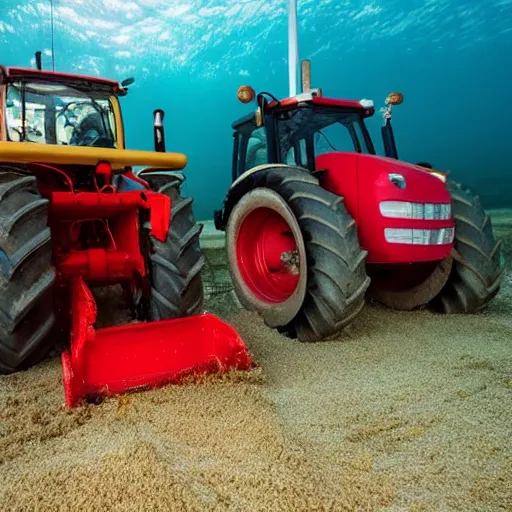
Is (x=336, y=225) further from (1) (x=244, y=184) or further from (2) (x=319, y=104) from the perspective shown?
(2) (x=319, y=104)

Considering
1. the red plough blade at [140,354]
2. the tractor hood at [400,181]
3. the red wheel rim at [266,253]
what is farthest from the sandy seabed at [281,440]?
the red wheel rim at [266,253]

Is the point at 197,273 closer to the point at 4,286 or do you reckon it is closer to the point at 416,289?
the point at 4,286

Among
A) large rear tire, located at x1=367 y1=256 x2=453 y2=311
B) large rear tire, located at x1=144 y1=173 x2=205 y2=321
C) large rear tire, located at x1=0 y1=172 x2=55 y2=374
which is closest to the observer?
large rear tire, located at x1=0 y1=172 x2=55 y2=374

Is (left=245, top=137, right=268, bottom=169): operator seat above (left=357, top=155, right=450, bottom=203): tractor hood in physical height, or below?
above

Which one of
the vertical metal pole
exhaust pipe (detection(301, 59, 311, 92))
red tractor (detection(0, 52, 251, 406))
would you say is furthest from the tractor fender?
the vertical metal pole

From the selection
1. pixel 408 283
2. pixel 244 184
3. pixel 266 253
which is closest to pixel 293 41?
pixel 244 184

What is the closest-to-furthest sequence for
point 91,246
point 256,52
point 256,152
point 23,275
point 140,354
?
point 140,354 < point 23,275 < point 91,246 < point 256,152 < point 256,52

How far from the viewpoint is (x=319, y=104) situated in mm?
3453

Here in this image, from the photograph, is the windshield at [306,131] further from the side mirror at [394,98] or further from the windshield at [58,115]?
the windshield at [58,115]

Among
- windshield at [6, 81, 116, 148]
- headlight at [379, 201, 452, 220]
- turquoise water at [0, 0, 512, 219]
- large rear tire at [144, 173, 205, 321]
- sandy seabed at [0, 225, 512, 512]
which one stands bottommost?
sandy seabed at [0, 225, 512, 512]

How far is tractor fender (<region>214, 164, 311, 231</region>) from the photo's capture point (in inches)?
123

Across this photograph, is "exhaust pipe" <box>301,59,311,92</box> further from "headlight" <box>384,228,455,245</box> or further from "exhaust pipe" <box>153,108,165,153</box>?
"headlight" <box>384,228,455,245</box>

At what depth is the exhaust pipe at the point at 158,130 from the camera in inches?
115

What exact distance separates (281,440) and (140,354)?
738 mm
